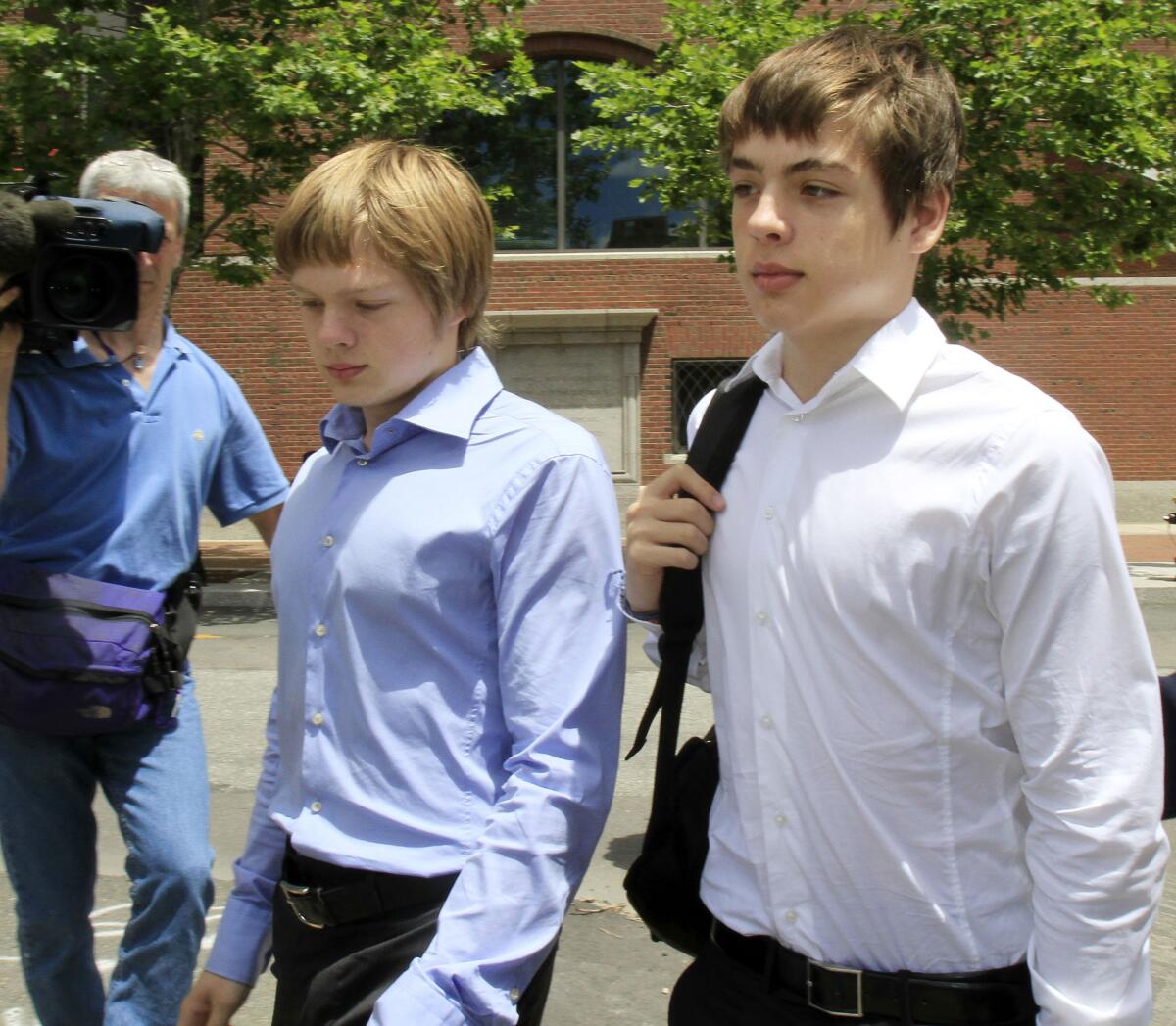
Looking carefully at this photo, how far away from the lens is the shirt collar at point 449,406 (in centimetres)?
195

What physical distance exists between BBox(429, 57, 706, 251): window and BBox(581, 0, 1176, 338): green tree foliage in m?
6.06

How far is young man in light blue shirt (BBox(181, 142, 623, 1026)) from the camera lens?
179 centimetres

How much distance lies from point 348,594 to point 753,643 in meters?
0.57

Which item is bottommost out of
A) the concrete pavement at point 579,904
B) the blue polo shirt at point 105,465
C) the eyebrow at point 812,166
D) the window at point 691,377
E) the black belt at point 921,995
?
the window at point 691,377

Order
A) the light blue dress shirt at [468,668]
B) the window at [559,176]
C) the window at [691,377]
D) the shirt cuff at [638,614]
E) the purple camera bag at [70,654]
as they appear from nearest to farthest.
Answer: the light blue dress shirt at [468,668] → the shirt cuff at [638,614] → the purple camera bag at [70,654] → the window at [691,377] → the window at [559,176]

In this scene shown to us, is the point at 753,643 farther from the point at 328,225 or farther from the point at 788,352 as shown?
the point at 328,225

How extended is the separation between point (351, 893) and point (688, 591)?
0.62 metres

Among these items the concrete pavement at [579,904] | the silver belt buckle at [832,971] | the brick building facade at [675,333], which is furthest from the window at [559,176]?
the silver belt buckle at [832,971]

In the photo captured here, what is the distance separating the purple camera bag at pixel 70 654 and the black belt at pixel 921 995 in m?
1.60

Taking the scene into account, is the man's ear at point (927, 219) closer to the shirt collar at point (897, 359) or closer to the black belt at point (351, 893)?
the shirt collar at point (897, 359)

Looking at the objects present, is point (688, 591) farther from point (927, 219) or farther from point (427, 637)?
point (927, 219)

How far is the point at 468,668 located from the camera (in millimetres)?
1879

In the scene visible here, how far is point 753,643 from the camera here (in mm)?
1717

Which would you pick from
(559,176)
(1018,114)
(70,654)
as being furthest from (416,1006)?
(559,176)
